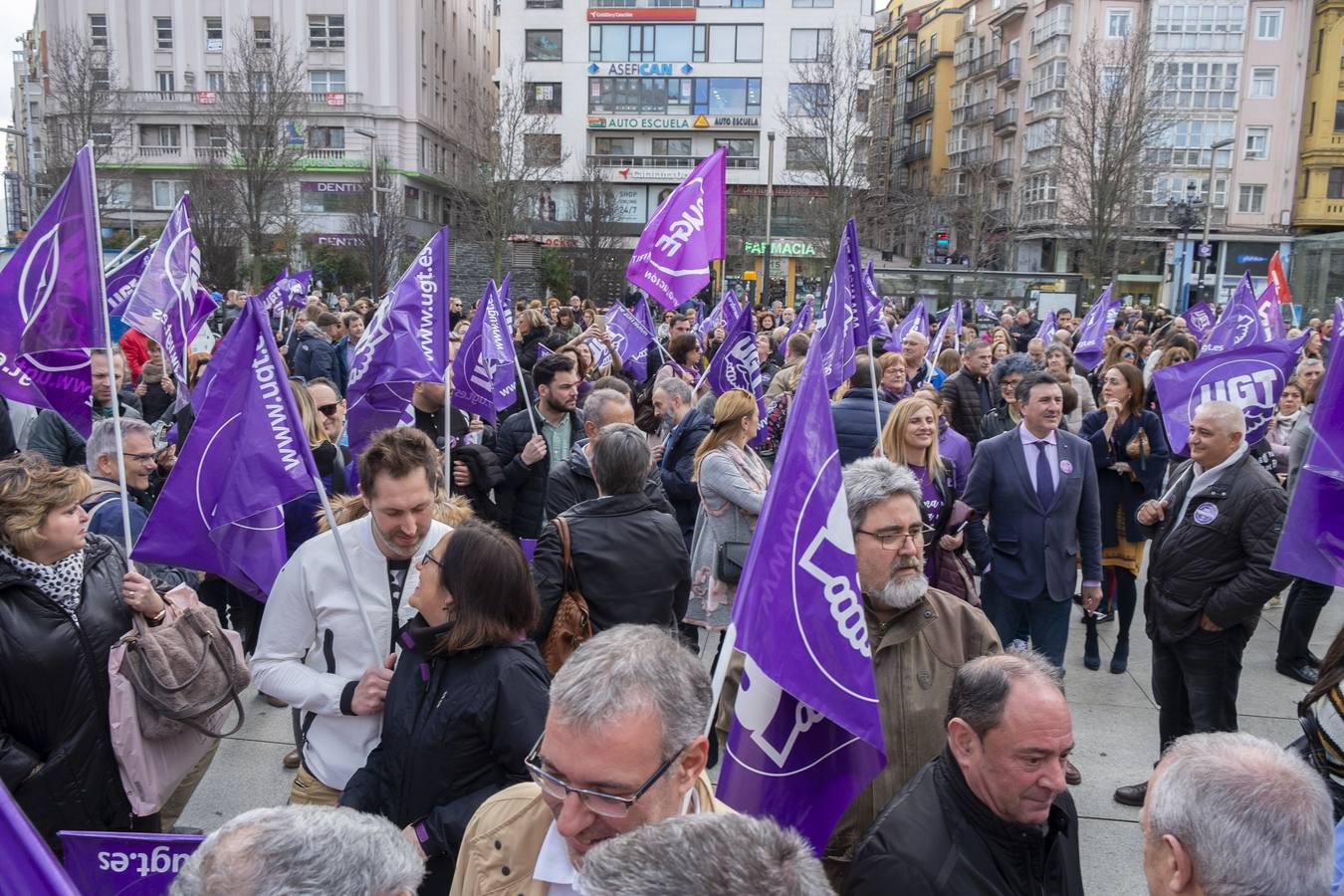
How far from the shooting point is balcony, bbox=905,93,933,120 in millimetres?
76500

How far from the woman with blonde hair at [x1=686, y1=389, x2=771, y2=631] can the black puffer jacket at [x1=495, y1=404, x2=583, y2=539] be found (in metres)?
1.57

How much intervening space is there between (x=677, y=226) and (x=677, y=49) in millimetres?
53604

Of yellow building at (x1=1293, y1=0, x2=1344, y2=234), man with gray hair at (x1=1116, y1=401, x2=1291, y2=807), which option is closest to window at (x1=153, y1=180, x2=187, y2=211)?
yellow building at (x1=1293, y1=0, x2=1344, y2=234)

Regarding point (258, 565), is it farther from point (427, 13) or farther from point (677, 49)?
point (427, 13)

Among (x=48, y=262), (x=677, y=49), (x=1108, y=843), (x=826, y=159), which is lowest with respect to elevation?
(x=1108, y=843)

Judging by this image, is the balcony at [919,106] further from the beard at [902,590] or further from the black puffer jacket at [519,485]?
the beard at [902,590]

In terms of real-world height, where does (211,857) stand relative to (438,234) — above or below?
below

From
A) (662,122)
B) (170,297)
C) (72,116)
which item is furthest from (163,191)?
(170,297)

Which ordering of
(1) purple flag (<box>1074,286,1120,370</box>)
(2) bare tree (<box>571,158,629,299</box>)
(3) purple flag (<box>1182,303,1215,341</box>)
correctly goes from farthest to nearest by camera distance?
(2) bare tree (<box>571,158,629,299</box>) → (3) purple flag (<box>1182,303,1215,341</box>) → (1) purple flag (<box>1074,286,1120,370</box>)

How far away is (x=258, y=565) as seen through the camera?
4.13 metres

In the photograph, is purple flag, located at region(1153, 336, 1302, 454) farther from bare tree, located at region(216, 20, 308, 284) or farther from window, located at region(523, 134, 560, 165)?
window, located at region(523, 134, 560, 165)

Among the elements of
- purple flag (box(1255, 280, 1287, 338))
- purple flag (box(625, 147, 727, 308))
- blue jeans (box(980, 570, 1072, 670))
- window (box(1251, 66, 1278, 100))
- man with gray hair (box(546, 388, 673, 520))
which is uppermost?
window (box(1251, 66, 1278, 100))

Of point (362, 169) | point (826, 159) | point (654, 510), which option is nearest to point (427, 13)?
point (362, 169)

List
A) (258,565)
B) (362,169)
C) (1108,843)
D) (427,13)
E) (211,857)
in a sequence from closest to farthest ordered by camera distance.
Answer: (211,857) < (258,565) < (1108,843) < (362,169) < (427,13)
